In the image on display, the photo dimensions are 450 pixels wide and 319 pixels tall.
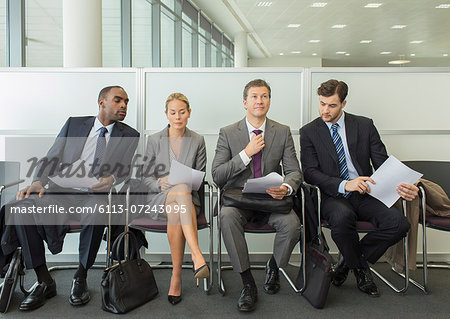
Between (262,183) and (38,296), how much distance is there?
1597mm

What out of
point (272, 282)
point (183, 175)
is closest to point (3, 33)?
point (183, 175)

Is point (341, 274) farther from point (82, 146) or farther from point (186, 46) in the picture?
point (186, 46)

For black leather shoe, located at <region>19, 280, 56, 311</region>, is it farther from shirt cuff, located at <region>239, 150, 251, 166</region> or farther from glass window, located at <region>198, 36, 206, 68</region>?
glass window, located at <region>198, 36, 206, 68</region>

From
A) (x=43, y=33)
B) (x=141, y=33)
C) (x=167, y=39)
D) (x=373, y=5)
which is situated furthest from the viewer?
(x=373, y=5)

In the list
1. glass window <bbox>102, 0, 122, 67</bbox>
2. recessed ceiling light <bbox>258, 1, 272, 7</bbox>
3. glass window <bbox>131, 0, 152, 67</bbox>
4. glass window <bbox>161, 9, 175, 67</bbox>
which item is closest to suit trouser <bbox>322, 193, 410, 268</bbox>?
glass window <bbox>102, 0, 122, 67</bbox>

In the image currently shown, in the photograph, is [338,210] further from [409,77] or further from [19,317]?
[19,317]

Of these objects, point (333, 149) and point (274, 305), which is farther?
point (333, 149)

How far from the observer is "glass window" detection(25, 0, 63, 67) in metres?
4.40

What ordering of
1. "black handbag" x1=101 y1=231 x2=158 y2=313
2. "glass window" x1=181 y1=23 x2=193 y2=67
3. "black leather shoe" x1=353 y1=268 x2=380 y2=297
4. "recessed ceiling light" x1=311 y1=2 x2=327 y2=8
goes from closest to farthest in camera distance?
"black handbag" x1=101 y1=231 x2=158 y2=313, "black leather shoe" x1=353 y1=268 x2=380 y2=297, "glass window" x1=181 y1=23 x2=193 y2=67, "recessed ceiling light" x1=311 y1=2 x2=327 y2=8

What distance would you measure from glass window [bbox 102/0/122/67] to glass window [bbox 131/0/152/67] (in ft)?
1.09

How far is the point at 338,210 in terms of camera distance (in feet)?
9.04

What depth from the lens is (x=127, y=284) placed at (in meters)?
2.54

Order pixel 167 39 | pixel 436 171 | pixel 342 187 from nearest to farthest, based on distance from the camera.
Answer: pixel 342 187, pixel 436 171, pixel 167 39

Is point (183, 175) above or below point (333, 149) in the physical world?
below
